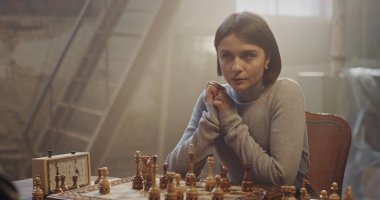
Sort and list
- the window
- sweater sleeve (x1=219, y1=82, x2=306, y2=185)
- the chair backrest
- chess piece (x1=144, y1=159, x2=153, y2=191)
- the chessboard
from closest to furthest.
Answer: the chessboard
chess piece (x1=144, y1=159, x2=153, y2=191)
sweater sleeve (x1=219, y1=82, x2=306, y2=185)
the chair backrest
the window

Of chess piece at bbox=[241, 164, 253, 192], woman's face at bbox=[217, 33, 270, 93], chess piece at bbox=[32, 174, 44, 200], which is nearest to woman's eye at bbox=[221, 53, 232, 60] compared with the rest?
woman's face at bbox=[217, 33, 270, 93]

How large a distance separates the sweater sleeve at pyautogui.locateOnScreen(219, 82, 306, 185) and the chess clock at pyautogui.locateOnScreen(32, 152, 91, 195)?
552 millimetres

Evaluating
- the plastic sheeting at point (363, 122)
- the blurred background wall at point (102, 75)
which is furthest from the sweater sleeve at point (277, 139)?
the plastic sheeting at point (363, 122)

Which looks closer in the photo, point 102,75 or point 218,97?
point 218,97

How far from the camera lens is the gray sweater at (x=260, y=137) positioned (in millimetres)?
2039

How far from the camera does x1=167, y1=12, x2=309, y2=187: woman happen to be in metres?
2.05

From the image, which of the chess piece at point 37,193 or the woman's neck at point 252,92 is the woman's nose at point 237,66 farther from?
the chess piece at point 37,193

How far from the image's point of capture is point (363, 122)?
215 inches

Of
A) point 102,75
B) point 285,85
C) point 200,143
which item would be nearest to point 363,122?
point 102,75

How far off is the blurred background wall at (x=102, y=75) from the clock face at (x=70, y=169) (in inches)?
83.1

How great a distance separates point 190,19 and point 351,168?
6.82 feet

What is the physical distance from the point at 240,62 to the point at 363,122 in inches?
145

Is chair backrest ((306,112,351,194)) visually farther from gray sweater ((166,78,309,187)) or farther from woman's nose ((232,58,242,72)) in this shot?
woman's nose ((232,58,242,72))

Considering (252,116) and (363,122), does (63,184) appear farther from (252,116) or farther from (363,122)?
(363,122)
